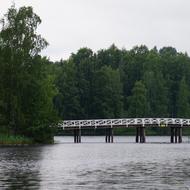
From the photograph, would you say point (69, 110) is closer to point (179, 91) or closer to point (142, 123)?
point (179, 91)

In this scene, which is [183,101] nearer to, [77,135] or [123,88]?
[123,88]

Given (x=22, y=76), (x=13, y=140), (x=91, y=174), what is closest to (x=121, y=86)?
(x=22, y=76)

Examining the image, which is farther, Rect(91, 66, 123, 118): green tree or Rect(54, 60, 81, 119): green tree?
Rect(91, 66, 123, 118): green tree

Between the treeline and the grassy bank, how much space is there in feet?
261

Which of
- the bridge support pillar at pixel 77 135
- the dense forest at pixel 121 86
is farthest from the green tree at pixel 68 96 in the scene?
the bridge support pillar at pixel 77 135

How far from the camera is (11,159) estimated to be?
53969mm

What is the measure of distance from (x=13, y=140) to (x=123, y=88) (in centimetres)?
10645

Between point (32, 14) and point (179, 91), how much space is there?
312 feet

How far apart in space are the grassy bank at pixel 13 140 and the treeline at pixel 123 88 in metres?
79.5

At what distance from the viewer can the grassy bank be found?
79694 mm

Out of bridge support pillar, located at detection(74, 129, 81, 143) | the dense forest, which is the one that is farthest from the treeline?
bridge support pillar, located at detection(74, 129, 81, 143)

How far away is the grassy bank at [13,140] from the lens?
7969 cm

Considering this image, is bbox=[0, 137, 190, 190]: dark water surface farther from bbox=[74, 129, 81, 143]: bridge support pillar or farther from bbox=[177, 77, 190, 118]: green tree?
bbox=[177, 77, 190, 118]: green tree

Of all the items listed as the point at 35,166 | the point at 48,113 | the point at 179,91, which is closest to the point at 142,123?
the point at 48,113
